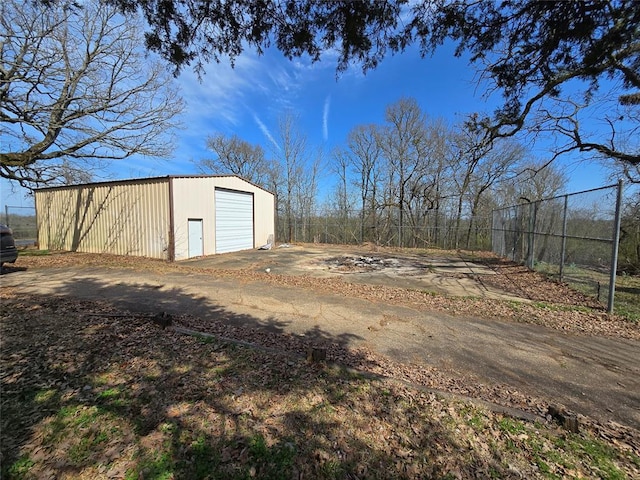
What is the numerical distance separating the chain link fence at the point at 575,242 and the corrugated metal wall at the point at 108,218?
1327cm

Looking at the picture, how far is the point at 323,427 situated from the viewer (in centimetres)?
211

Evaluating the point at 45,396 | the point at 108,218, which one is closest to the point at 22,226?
the point at 108,218

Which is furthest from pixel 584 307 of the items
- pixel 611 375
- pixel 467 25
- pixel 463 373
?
pixel 467 25

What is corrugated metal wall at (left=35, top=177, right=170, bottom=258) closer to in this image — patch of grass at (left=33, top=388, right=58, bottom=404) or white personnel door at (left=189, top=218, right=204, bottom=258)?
white personnel door at (left=189, top=218, right=204, bottom=258)

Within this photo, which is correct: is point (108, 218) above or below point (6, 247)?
above

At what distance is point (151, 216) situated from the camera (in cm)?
1149

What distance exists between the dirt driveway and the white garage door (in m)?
5.27

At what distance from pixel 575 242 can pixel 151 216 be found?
14.3 m

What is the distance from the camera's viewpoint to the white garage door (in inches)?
542

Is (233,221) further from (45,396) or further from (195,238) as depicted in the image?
(45,396)

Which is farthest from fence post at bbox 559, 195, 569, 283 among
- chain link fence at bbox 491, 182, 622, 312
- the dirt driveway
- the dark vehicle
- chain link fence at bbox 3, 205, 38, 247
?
chain link fence at bbox 3, 205, 38, 247

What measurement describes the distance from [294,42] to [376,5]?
91cm

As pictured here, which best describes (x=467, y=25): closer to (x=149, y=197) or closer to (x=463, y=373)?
(x=463, y=373)

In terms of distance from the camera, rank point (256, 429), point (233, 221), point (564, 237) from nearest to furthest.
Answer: point (256, 429) < point (564, 237) < point (233, 221)
